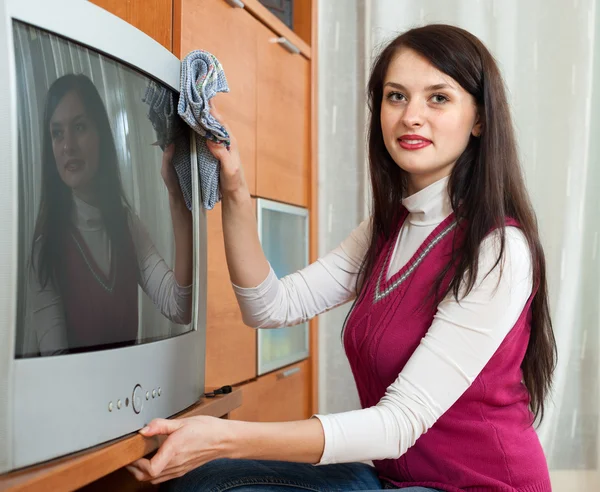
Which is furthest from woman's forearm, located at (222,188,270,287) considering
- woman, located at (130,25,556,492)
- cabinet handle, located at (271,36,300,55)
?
cabinet handle, located at (271,36,300,55)

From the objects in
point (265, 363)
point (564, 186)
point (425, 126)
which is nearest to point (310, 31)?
point (564, 186)

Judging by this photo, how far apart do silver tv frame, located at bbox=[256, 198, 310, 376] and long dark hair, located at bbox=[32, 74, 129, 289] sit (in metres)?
1.07

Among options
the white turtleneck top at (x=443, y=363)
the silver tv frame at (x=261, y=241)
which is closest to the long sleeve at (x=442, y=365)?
the white turtleneck top at (x=443, y=363)

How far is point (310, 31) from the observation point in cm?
253

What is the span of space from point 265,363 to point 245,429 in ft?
3.64

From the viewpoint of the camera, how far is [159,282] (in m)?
1.06

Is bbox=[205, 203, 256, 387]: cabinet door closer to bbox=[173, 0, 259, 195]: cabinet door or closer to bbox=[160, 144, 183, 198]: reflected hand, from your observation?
bbox=[173, 0, 259, 195]: cabinet door

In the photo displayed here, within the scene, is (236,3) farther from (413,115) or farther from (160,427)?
(160,427)

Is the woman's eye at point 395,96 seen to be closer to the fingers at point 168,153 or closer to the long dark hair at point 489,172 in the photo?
Answer: the long dark hair at point 489,172

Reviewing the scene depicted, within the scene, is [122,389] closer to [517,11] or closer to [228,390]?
[228,390]

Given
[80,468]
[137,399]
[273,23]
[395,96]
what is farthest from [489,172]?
[273,23]

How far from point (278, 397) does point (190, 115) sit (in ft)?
4.17

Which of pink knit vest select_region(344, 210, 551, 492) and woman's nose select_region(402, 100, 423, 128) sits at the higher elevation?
woman's nose select_region(402, 100, 423, 128)

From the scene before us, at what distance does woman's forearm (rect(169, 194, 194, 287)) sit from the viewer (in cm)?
112
